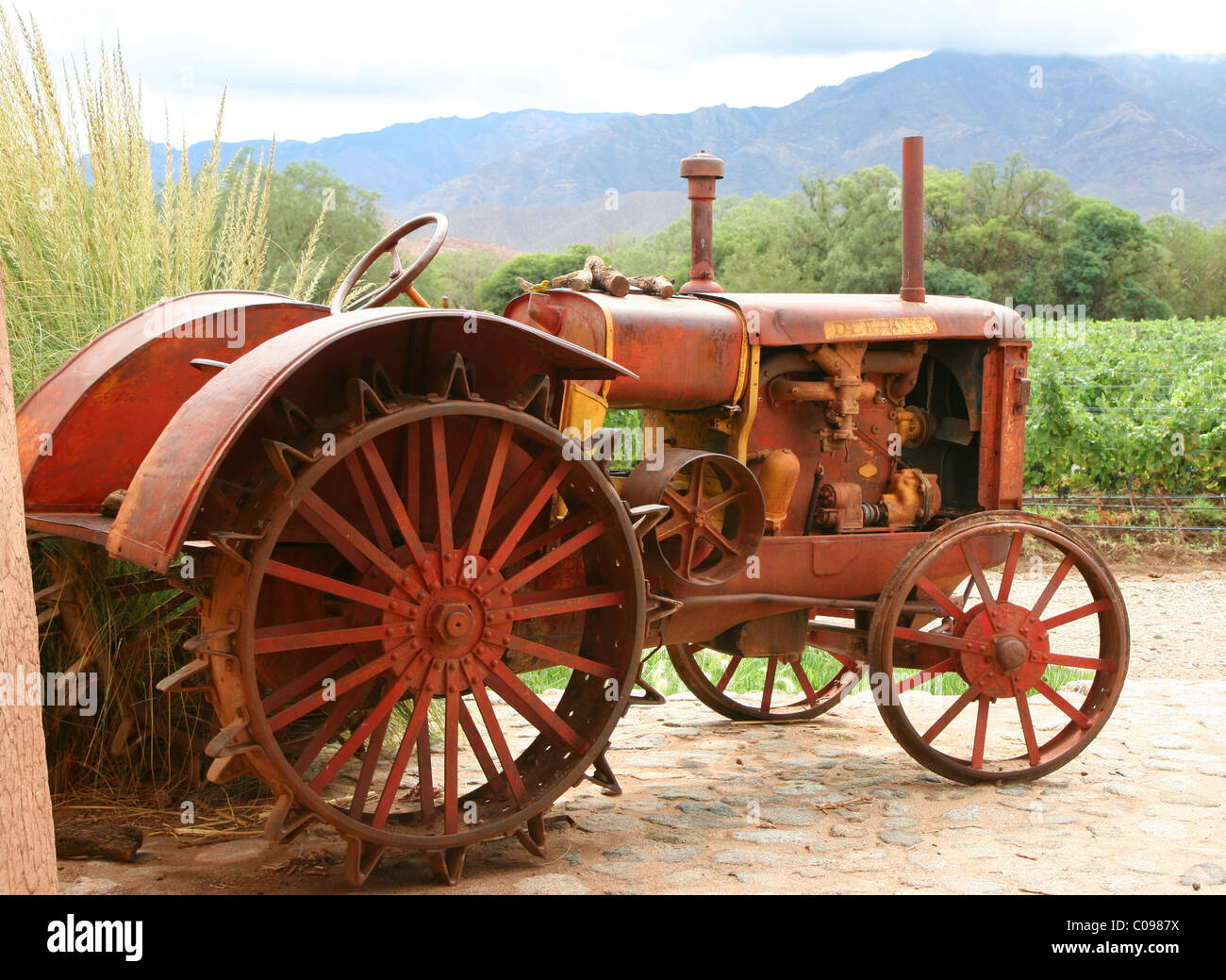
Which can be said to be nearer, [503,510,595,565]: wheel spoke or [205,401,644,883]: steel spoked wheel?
[205,401,644,883]: steel spoked wheel

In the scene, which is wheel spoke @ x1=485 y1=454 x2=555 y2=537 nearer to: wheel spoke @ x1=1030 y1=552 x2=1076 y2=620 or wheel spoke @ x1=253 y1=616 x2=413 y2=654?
wheel spoke @ x1=253 y1=616 x2=413 y2=654

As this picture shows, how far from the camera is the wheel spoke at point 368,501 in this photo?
3088 millimetres

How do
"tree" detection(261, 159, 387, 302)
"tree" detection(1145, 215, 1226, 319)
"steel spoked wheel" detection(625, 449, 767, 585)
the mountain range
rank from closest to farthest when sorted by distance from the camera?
"steel spoked wheel" detection(625, 449, 767, 585), "tree" detection(261, 159, 387, 302), "tree" detection(1145, 215, 1226, 319), the mountain range

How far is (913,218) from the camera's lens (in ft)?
14.9

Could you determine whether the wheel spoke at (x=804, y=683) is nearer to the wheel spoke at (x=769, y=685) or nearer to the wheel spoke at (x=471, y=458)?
the wheel spoke at (x=769, y=685)

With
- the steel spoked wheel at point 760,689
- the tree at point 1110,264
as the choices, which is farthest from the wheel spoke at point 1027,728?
the tree at point 1110,264

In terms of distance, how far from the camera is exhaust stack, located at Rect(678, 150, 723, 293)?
4.40 metres

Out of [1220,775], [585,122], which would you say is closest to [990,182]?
[1220,775]

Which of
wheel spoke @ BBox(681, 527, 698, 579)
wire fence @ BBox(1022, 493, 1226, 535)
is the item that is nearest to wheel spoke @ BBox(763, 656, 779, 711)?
wheel spoke @ BBox(681, 527, 698, 579)

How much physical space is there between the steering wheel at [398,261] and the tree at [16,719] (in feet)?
3.74

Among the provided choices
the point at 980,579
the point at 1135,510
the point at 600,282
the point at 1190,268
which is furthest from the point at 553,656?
the point at 1190,268

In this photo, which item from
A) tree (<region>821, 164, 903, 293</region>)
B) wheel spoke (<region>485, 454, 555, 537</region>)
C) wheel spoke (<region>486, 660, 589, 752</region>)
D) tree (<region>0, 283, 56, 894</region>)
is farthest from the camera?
tree (<region>821, 164, 903, 293</region>)

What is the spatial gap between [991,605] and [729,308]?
54.4 inches

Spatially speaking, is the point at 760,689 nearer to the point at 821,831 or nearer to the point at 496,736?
the point at 821,831
